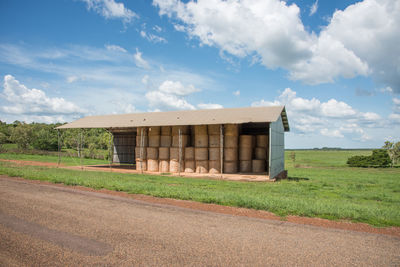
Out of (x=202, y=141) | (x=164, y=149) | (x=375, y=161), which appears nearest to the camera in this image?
(x=202, y=141)

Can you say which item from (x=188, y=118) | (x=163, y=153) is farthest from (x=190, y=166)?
(x=188, y=118)

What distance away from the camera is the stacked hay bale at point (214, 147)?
1981 cm

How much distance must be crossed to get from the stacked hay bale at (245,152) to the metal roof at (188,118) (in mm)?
1918

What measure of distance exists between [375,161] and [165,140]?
133ft

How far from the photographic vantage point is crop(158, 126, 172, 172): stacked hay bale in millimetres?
21538

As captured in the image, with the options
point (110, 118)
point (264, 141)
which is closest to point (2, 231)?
point (264, 141)

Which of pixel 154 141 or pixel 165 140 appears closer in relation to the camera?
pixel 165 140

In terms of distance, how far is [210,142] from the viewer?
20.0 m

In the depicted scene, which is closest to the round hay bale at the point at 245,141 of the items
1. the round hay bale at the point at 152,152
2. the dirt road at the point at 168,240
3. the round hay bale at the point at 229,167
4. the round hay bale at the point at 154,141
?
the round hay bale at the point at 229,167

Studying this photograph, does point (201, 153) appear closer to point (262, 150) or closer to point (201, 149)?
point (201, 149)

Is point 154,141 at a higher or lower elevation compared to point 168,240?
higher

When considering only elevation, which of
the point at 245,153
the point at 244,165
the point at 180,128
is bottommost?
the point at 244,165

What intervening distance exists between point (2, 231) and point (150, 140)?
16.5 m

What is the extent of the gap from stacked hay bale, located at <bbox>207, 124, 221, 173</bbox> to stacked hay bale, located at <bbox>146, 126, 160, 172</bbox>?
4638 millimetres
